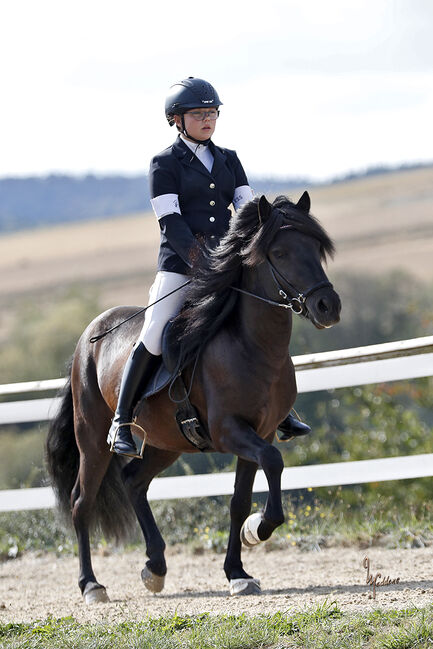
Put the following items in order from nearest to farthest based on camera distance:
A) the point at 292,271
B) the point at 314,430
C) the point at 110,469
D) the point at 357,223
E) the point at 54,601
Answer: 1. the point at 292,271
2. the point at 54,601
3. the point at 110,469
4. the point at 314,430
5. the point at 357,223

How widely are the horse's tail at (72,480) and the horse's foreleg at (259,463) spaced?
1855 millimetres

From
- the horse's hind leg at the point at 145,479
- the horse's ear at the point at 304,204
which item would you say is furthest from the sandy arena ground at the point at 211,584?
the horse's ear at the point at 304,204

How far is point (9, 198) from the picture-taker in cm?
10156

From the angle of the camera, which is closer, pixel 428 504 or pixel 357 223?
pixel 428 504

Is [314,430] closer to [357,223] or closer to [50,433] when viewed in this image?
[50,433]

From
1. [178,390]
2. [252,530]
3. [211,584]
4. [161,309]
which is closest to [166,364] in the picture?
[178,390]

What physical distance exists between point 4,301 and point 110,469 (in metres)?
62.2

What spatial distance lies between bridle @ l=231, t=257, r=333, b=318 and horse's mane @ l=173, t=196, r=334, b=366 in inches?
5.1

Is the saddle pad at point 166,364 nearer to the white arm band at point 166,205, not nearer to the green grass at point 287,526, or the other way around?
the white arm band at point 166,205

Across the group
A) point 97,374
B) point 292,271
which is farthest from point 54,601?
point 292,271

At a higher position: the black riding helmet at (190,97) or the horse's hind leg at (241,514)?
the black riding helmet at (190,97)

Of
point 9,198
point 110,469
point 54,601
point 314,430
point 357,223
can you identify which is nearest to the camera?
point 54,601

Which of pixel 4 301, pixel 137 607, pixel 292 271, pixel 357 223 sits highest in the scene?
pixel 292 271

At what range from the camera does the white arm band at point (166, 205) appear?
6.04 m
